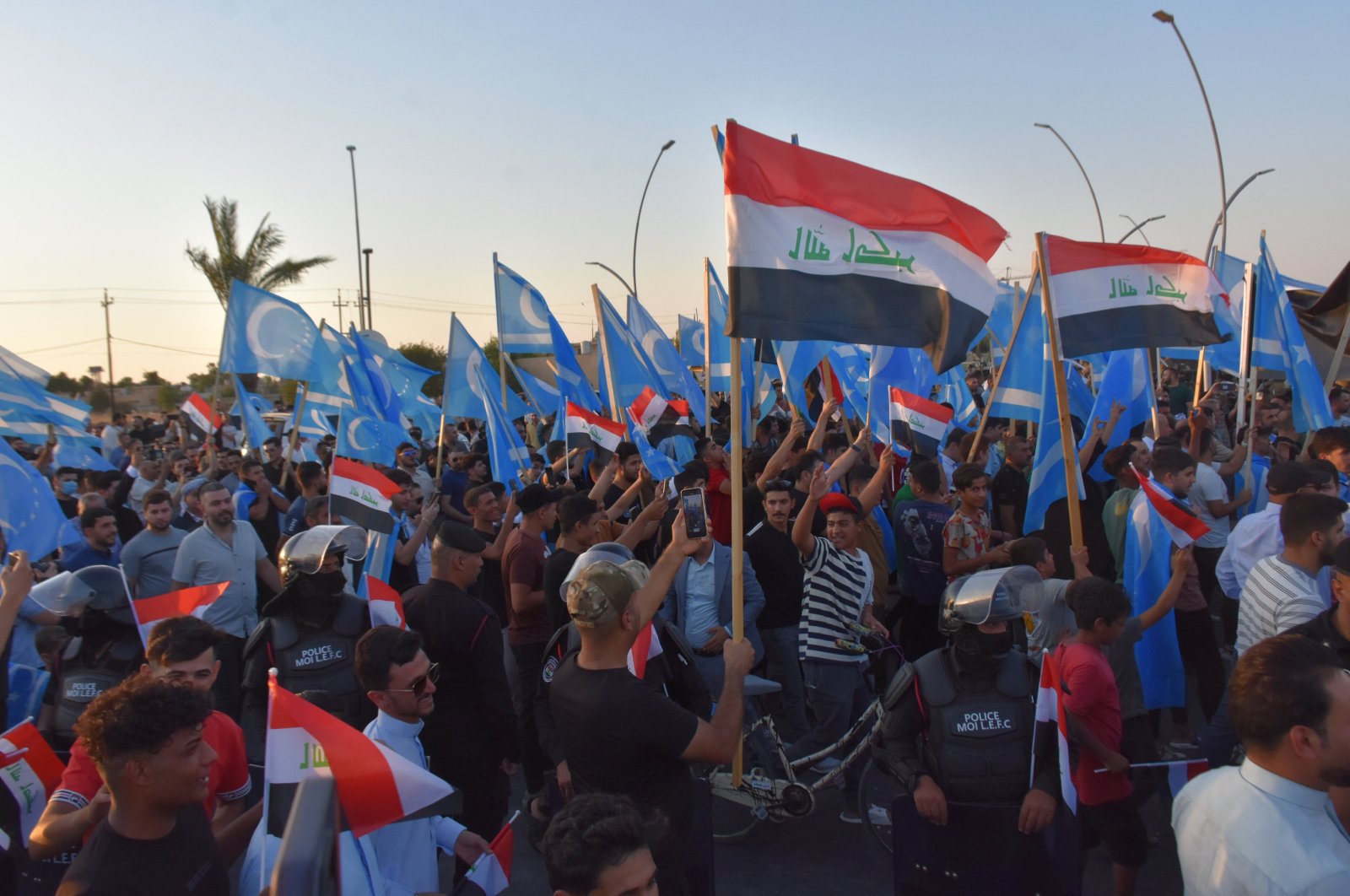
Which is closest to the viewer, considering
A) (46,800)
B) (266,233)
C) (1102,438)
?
(46,800)

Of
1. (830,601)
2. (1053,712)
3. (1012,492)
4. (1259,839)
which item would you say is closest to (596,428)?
(1012,492)

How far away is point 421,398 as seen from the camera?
16438mm

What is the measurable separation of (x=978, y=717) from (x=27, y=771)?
323 centimetres

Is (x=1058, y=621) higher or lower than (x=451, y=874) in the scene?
higher

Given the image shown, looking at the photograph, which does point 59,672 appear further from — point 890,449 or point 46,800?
point 890,449

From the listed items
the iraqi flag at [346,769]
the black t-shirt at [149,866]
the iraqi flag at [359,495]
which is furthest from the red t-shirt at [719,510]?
the black t-shirt at [149,866]

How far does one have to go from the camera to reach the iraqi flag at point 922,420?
9.59m

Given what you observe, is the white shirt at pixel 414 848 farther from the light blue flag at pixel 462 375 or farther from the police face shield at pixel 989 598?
the light blue flag at pixel 462 375

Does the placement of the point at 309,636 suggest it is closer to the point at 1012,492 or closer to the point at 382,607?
the point at 382,607

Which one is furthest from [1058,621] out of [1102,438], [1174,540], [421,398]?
[421,398]

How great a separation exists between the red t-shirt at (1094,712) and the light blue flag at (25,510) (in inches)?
242

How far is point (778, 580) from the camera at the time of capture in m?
6.57

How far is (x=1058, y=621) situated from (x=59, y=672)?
4.48 metres

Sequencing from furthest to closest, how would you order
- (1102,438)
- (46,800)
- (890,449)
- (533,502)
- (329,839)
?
1. (1102,438)
2. (890,449)
3. (533,502)
4. (46,800)
5. (329,839)
